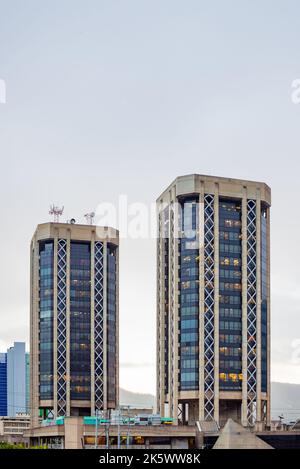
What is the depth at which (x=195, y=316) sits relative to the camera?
108562 millimetres

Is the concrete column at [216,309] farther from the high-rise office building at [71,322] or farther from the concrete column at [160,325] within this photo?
the high-rise office building at [71,322]

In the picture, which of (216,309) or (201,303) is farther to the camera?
(216,309)

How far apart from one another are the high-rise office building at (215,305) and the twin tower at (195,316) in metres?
0.16

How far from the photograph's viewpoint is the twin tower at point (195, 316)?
10775 cm

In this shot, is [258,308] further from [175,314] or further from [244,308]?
[175,314]

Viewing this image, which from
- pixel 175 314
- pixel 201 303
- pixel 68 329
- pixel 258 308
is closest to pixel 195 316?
pixel 201 303

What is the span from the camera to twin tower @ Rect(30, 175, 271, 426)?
107750 mm

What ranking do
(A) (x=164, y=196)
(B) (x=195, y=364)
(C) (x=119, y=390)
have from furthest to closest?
(C) (x=119, y=390) → (A) (x=164, y=196) → (B) (x=195, y=364)

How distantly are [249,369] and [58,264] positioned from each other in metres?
39.6

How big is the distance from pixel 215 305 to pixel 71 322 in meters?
31.5

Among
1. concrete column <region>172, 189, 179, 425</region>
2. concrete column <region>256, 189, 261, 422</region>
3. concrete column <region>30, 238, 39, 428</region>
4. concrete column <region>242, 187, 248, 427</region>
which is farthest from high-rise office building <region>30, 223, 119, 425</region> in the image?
concrete column <region>256, 189, 261, 422</region>

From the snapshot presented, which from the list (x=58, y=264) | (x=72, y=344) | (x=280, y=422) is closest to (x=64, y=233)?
(x=58, y=264)

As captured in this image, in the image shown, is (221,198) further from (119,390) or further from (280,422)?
(119,390)

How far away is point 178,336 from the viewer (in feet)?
357
